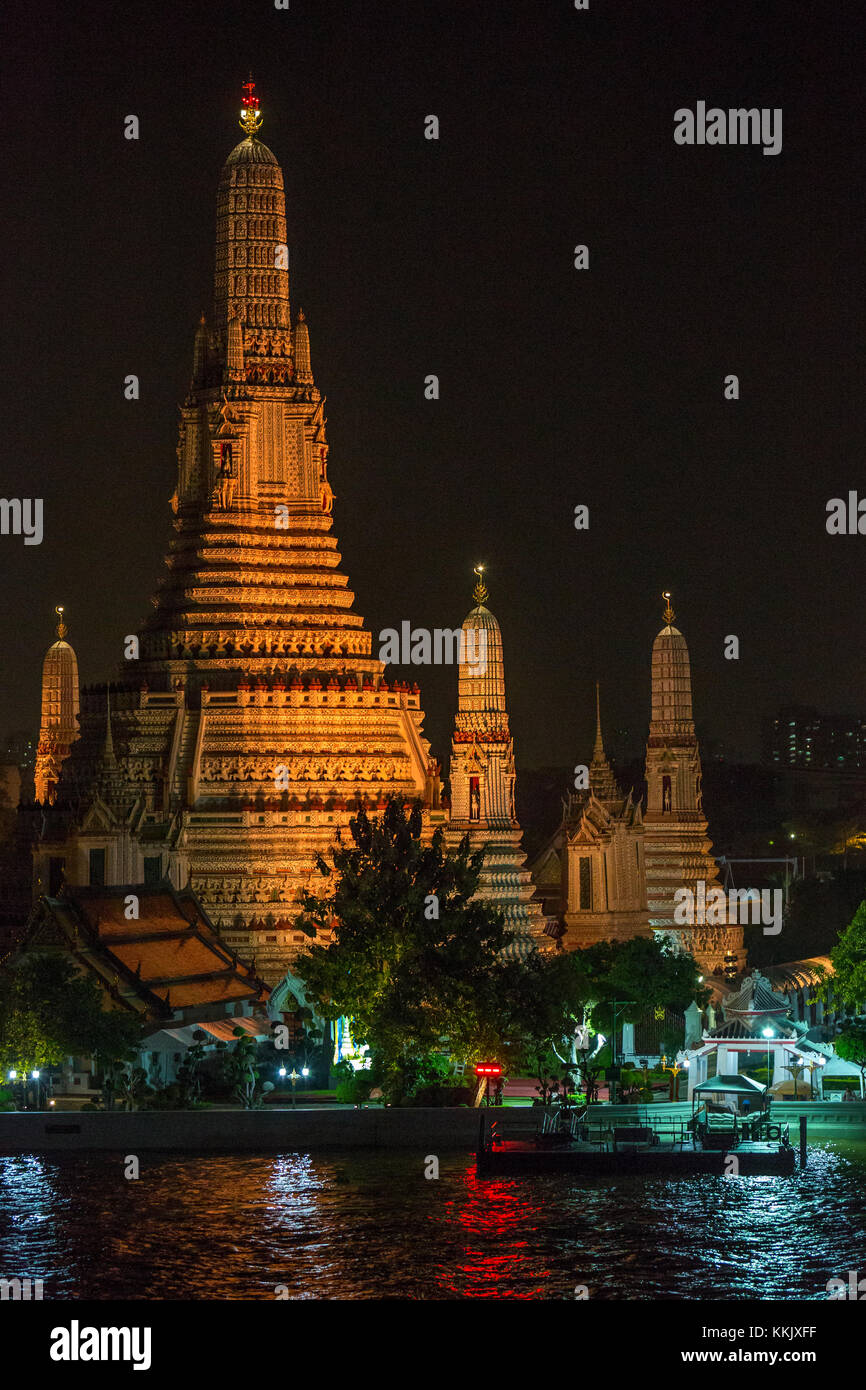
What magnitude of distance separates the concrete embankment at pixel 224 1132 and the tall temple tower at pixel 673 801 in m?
33.0

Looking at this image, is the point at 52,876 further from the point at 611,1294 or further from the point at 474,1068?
the point at 611,1294

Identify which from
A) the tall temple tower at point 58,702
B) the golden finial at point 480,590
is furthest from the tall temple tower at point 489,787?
the tall temple tower at point 58,702

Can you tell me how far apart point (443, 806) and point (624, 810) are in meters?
7.76

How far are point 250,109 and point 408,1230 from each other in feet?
159

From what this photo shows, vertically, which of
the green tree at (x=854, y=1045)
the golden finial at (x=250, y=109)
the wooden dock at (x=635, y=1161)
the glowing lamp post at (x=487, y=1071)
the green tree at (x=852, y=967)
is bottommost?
the wooden dock at (x=635, y=1161)

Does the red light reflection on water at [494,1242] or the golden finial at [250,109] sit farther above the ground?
the golden finial at [250,109]

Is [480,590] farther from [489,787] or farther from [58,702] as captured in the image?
[58,702]

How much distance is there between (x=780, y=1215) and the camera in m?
72.7

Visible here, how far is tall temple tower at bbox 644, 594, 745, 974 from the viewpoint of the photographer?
11500cm

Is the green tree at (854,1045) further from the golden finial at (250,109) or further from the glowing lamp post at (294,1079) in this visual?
the golden finial at (250,109)

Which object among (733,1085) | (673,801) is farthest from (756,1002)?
(673,801)

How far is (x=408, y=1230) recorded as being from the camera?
232ft

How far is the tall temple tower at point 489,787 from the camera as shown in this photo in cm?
10131
